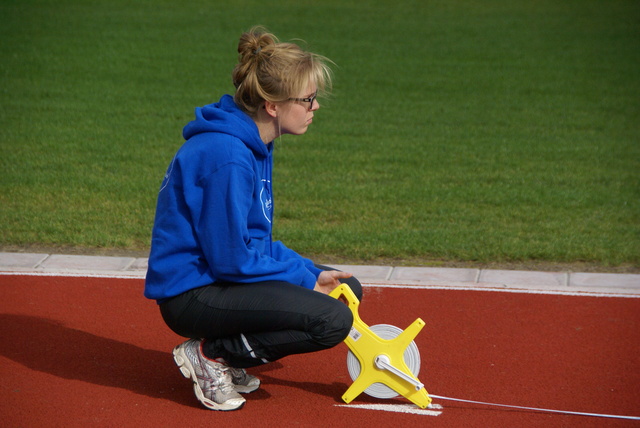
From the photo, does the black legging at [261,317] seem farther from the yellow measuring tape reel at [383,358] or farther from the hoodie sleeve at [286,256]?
the hoodie sleeve at [286,256]

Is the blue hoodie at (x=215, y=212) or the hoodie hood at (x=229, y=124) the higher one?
the hoodie hood at (x=229, y=124)

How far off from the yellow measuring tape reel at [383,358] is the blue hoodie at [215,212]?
39 cm

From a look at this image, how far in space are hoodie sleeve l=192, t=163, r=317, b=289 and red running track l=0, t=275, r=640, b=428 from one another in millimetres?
757

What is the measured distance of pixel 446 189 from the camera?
28.2 feet

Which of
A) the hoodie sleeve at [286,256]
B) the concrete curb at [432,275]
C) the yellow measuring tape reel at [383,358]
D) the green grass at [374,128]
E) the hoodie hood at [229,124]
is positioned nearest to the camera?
the hoodie hood at [229,124]

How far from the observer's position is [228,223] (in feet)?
11.7

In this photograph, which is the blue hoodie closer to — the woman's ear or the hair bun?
the woman's ear

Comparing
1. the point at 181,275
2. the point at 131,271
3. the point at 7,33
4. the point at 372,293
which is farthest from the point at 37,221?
the point at 7,33

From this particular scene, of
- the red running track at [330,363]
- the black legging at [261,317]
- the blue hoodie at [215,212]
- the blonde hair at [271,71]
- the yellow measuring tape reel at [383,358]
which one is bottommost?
the red running track at [330,363]

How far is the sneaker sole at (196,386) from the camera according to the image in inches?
154

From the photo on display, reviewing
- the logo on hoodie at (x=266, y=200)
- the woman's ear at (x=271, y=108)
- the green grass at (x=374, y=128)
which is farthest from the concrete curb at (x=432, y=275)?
the woman's ear at (x=271, y=108)

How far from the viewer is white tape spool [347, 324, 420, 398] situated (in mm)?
4051

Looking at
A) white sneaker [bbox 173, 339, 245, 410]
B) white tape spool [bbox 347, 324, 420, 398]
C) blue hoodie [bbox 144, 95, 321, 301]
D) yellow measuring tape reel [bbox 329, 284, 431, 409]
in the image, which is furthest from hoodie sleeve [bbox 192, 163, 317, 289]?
white tape spool [bbox 347, 324, 420, 398]

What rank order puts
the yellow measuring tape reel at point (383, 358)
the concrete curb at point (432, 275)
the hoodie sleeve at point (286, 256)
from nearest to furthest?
1. the yellow measuring tape reel at point (383, 358)
2. the hoodie sleeve at point (286, 256)
3. the concrete curb at point (432, 275)
